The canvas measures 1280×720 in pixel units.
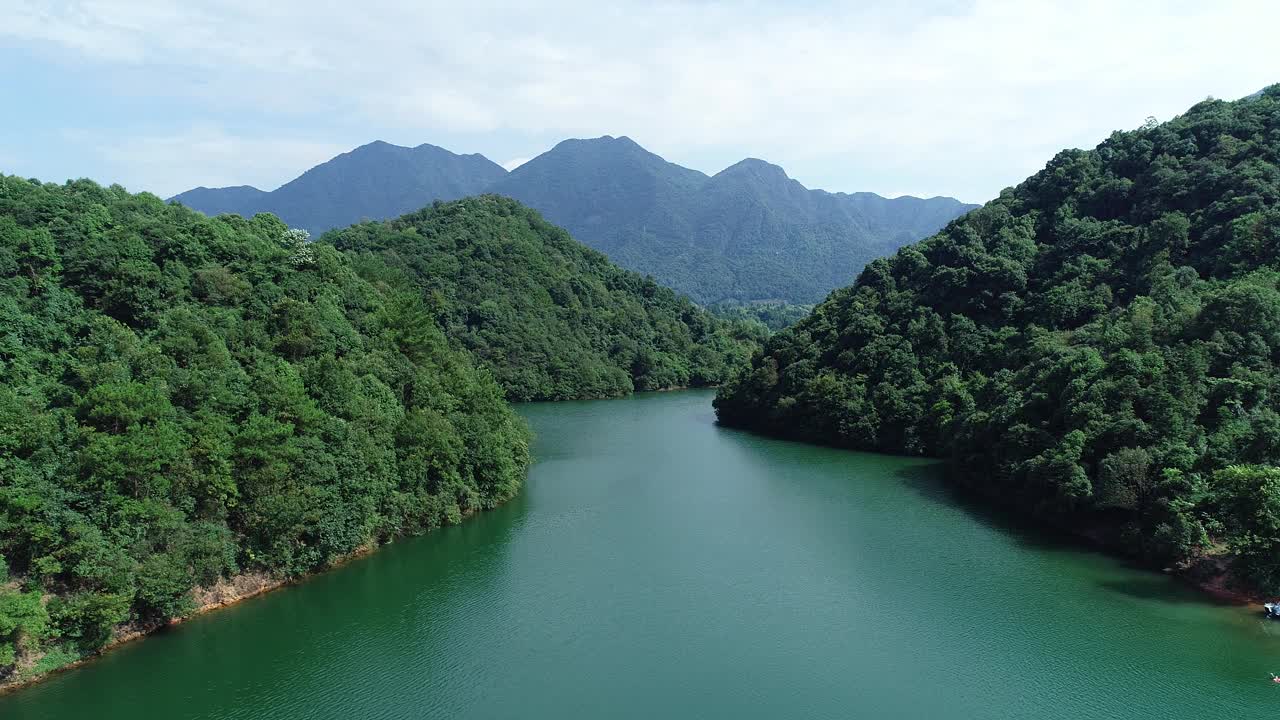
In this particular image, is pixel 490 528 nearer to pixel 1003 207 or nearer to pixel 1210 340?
pixel 1210 340

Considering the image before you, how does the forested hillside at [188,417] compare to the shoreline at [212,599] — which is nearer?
the shoreline at [212,599]

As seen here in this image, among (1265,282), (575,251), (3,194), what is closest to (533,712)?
(3,194)

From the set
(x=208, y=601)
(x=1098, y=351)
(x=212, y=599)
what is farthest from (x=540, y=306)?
(x=208, y=601)

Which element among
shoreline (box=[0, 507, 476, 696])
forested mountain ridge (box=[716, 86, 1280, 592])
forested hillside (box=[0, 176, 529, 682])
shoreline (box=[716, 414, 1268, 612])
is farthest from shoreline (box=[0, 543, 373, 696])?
forested mountain ridge (box=[716, 86, 1280, 592])

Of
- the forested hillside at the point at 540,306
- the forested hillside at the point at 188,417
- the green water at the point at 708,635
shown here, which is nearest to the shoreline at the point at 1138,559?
the green water at the point at 708,635

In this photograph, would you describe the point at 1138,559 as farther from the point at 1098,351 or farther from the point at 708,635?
the point at 708,635

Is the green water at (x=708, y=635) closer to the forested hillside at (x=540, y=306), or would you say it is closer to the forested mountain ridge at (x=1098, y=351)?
the forested mountain ridge at (x=1098, y=351)
